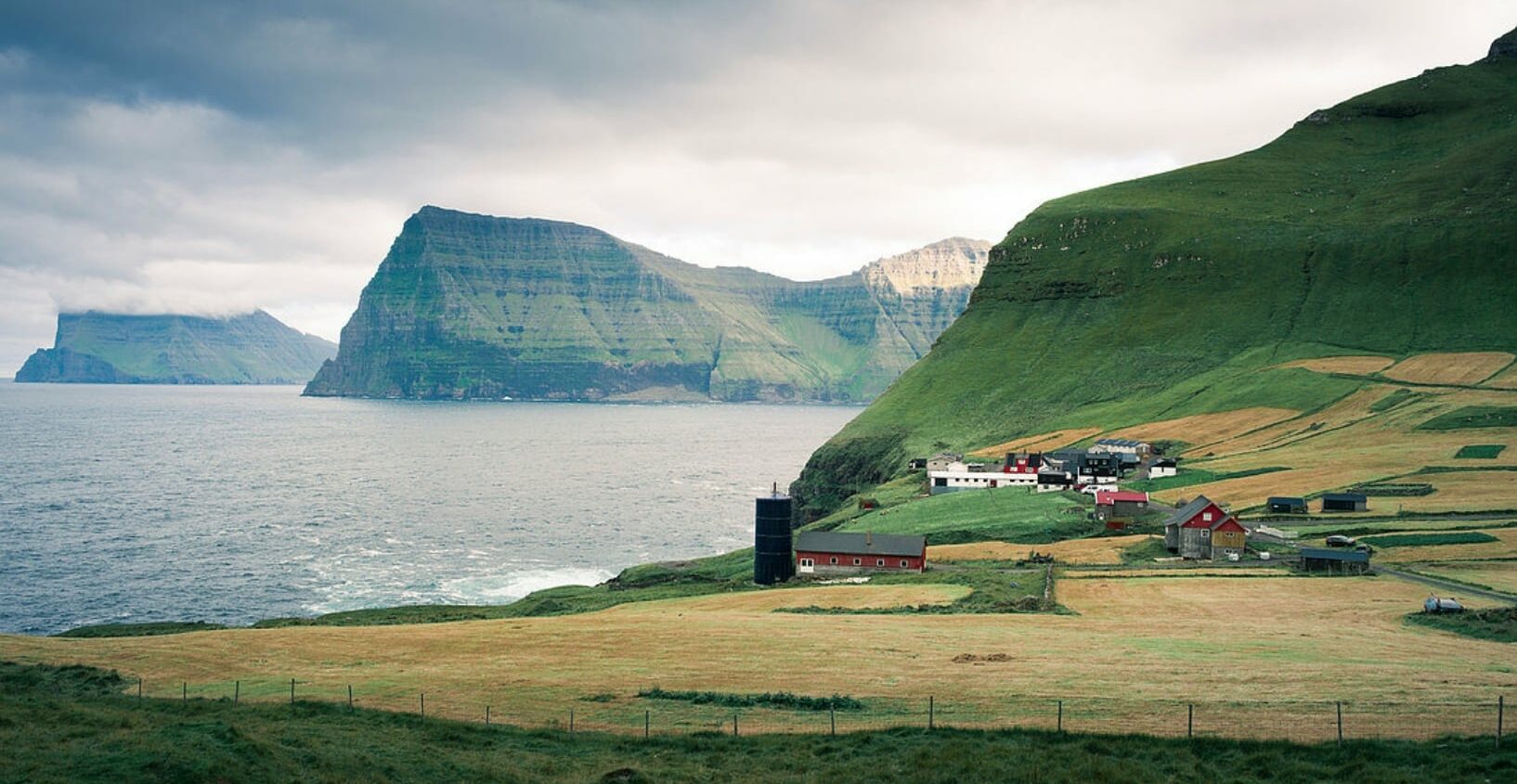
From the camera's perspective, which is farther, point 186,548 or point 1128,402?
point 1128,402

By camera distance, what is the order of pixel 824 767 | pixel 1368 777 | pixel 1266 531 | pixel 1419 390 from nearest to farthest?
pixel 1368 777, pixel 824 767, pixel 1266 531, pixel 1419 390

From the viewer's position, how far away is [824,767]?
2981cm

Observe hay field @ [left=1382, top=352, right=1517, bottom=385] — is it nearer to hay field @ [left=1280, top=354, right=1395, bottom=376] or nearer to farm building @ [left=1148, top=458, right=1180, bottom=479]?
hay field @ [left=1280, top=354, right=1395, bottom=376]

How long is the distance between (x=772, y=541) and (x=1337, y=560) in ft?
136

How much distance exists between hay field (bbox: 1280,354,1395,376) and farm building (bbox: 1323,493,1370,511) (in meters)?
68.2

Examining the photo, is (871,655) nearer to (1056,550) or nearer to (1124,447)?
(1056,550)

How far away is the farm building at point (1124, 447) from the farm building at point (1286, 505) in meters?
31.1

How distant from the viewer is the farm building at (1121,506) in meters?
101

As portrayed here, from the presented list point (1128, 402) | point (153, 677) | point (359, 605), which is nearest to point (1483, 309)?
point (1128, 402)

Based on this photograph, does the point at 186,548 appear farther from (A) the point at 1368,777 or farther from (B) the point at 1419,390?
(B) the point at 1419,390

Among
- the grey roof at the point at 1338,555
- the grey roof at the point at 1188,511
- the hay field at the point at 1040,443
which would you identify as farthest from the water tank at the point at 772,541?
the hay field at the point at 1040,443

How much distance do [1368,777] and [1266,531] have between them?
224 ft

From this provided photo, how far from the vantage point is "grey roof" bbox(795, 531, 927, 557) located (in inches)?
3399

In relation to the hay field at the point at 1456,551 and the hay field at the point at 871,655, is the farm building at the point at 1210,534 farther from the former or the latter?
the hay field at the point at 871,655
